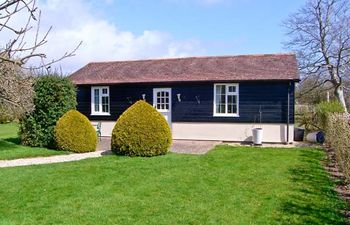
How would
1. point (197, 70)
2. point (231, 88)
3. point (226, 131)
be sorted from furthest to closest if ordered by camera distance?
point (197, 70) → point (231, 88) → point (226, 131)

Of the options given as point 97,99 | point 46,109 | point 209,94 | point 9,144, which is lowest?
point 9,144

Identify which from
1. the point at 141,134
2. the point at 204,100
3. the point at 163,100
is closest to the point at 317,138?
the point at 204,100

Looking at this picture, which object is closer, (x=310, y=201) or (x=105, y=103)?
(x=310, y=201)

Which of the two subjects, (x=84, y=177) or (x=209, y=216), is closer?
(x=209, y=216)

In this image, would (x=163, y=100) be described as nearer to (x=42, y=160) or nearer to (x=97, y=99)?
(x=97, y=99)

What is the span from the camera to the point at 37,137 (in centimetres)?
1619

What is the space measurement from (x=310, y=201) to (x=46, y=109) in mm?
11955

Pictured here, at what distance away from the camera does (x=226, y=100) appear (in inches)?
746

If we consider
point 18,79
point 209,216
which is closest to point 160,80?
point 209,216

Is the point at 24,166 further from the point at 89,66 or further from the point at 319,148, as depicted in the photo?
the point at 89,66

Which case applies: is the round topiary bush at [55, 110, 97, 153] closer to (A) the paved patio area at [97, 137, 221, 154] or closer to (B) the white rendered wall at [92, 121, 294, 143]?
(A) the paved patio area at [97, 137, 221, 154]

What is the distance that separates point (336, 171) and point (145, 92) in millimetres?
11758

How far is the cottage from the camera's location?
18059mm

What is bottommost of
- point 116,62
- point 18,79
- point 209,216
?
point 209,216
